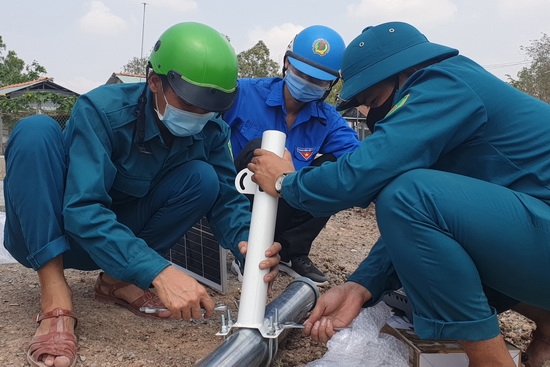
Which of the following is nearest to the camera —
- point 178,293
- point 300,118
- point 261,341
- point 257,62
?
point 178,293

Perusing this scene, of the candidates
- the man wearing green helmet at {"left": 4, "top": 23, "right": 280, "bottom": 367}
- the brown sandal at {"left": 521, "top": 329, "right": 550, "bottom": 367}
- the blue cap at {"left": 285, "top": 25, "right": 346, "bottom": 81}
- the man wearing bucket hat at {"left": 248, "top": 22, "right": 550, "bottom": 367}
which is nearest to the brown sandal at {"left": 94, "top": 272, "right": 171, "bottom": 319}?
the man wearing green helmet at {"left": 4, "top": 23, "right": 280, "bottom": 367}

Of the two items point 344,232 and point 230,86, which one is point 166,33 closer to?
point 230,86

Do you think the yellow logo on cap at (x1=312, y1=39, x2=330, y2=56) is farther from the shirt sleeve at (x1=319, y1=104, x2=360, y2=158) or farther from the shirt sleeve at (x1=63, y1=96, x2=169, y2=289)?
the shirt sleeve at (x1=63, y1=96, x2=169, y2=289)

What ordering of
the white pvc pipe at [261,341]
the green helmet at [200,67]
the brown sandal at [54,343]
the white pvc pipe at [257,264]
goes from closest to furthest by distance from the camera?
the white pvc pipe at [261,341] < the brown sandal at [54,343] < the white pvc pipe at [257,264] < the green helmet at [200,67]

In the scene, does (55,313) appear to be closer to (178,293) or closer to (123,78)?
(178,293)

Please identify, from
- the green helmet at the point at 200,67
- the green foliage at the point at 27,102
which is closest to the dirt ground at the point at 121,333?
the green helmet at the point at 200,67

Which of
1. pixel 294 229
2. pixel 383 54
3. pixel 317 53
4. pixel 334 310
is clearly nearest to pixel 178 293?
pixel 334 310

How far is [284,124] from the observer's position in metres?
3.67

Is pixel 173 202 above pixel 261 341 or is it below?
above

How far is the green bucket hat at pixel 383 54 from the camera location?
2.05 m

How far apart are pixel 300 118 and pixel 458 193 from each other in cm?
208

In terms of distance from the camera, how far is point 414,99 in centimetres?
172

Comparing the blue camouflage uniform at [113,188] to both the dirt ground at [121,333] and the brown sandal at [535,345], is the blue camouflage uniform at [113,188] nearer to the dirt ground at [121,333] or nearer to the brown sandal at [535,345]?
the dirt ground at [121,333]

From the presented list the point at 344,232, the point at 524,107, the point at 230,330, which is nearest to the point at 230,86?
the point at 230,330
